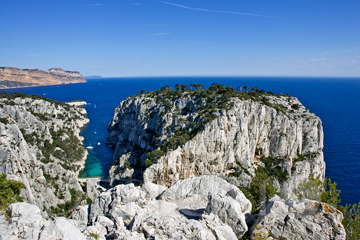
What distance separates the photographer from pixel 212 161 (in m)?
55.4

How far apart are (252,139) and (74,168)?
57425 mm

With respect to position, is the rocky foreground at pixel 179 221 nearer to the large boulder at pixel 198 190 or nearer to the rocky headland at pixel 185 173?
the rocky headland at pixel 185 173

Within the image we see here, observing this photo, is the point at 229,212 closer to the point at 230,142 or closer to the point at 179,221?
the point at 179,221

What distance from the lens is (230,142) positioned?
57.7m

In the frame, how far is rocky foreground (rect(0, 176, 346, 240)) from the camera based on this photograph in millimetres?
13289

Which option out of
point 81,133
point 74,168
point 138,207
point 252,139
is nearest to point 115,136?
point 81,133

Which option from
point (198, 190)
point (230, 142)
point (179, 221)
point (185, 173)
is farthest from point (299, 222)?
point (230, 142)

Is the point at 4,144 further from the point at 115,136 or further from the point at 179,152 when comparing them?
the point at 115,136

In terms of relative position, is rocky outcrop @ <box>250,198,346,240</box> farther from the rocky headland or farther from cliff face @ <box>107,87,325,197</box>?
cliff face @ <box>107,87,325,197</box>

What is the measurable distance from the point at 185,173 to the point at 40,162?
130ft

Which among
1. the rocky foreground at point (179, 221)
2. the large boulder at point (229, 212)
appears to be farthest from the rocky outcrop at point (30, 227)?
the large boulder at point (229, 212)

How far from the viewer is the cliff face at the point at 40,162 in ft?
144

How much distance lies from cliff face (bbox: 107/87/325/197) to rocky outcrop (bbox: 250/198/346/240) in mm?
37168

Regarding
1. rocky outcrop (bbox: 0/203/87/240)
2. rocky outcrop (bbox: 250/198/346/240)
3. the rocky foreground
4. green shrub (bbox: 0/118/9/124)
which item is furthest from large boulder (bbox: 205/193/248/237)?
green shrub (bbox: 0/118/9/124)
